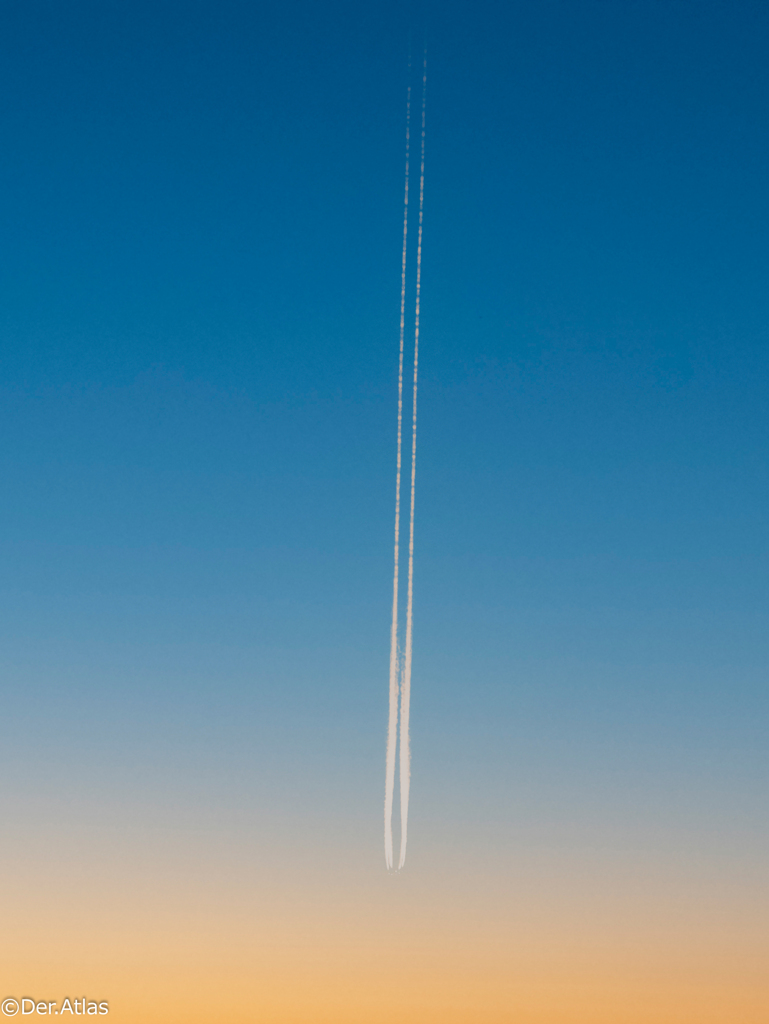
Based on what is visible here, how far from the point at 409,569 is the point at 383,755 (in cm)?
83

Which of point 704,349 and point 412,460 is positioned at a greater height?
point 704,349

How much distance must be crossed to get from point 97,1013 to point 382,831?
1434mm

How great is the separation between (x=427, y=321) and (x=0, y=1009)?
3.51 m

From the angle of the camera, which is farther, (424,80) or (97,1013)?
(424,80)

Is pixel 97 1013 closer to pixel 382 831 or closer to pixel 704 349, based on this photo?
pixel 382 831

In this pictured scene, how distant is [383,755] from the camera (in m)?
6.06

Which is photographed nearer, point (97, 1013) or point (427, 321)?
point (97, 1013)

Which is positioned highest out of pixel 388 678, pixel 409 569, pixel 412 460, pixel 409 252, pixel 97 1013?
pixel 409 252

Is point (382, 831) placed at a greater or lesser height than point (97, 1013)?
greater

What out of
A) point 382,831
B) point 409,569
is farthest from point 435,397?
point 382,831

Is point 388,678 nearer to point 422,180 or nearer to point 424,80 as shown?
point 422,180

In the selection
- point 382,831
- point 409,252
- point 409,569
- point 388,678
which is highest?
point 409,252

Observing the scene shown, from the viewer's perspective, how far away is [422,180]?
6.31m

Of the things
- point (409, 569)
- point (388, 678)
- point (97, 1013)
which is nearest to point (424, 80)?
point (409, 569)
